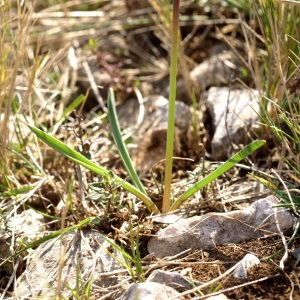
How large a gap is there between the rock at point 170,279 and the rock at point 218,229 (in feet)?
0.54

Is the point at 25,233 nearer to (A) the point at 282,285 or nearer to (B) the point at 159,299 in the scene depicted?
(B) the point at 159,299

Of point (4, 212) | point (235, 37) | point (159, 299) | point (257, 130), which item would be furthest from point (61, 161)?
point (235, 37)

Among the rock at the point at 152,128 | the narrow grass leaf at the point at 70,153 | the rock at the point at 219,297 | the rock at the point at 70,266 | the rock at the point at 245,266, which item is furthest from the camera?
the rock at the point at 152,128

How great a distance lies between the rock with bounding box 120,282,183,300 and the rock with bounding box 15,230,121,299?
0.51 feet

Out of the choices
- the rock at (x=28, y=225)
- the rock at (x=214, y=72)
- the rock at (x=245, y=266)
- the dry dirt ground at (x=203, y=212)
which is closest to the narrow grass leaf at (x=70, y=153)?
the dry dirt ground at (x=203, y=212)

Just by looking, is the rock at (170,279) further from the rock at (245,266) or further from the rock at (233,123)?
the rock at (233,123)

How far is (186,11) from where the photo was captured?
3.18 metres

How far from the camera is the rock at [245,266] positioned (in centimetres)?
153

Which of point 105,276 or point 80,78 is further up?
point 80,78

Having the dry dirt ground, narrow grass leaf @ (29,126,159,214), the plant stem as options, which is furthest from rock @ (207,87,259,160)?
narrow grass leaf @ (29,126,159,214)

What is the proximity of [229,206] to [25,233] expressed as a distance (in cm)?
71

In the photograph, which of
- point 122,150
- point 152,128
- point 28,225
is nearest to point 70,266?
point 28,225

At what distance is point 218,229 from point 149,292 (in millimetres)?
399

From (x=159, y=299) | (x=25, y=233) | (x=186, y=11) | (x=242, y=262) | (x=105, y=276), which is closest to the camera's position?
(x=159, y=299)
